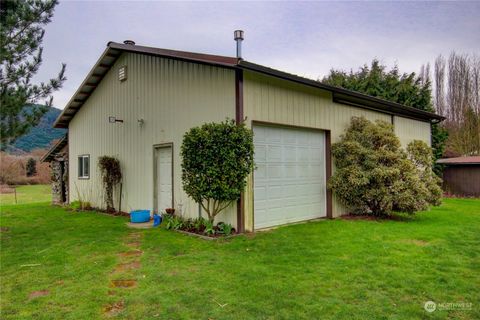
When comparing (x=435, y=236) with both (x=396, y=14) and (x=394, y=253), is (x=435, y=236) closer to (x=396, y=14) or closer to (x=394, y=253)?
(x=394, y=253)

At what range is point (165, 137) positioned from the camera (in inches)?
320

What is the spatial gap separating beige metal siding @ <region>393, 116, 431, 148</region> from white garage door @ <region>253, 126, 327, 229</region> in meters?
4.34

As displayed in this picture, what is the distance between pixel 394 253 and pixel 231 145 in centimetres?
329

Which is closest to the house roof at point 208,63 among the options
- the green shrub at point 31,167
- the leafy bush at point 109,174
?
the leafy bush at point 109,174

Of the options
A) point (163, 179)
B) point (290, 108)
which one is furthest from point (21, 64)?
point (290, 108)

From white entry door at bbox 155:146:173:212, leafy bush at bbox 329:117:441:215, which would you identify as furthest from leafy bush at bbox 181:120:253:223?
leafy bush at bbox 329:117:441:215

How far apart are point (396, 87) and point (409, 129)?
5.95 meters

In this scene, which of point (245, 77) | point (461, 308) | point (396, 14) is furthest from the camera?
point (396, 14)

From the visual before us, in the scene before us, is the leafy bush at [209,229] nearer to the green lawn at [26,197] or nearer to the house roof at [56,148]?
the house roof at [56,148]

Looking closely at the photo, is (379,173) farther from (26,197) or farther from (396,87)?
(26,197)

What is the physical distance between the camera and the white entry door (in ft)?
26.6

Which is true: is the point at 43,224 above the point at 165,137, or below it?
below

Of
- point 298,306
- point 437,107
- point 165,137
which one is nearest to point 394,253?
point 298,306

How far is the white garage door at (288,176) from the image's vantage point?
6.91 m
